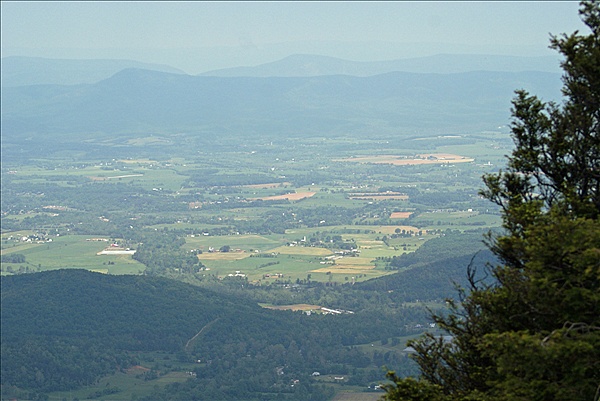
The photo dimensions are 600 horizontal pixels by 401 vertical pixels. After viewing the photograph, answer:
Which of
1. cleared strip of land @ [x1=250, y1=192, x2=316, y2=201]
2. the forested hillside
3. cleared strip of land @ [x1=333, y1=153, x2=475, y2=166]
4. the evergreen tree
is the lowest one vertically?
the forested hillside

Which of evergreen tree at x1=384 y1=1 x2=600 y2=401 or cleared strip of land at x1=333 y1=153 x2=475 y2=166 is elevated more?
evergreen tree at x1=384 y1=1 x2=600 y2=401

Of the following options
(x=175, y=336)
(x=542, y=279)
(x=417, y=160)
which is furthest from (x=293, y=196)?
(x=542, y=279)

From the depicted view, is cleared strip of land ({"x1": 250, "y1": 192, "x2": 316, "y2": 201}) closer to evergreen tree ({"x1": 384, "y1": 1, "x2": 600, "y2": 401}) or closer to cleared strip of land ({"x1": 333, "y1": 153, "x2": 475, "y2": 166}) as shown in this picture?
cleared strip of land ({"x1": 333, "y1": 153, "x2": 475, "y2": 166})

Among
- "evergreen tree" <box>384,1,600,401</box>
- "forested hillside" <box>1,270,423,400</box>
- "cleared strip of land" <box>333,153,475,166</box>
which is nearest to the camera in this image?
"evergreen tree" <box>384,1,600,401</box>

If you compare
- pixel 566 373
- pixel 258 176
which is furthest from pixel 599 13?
pixel 258 176

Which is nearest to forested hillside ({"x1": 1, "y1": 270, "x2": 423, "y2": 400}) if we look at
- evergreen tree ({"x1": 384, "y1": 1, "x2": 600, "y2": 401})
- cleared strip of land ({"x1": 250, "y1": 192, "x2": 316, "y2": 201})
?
evergreen tree ({"x1": 384, "y1": 1, "x2": 600, "y2": 401})

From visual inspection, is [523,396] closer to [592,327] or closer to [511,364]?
[511,364]

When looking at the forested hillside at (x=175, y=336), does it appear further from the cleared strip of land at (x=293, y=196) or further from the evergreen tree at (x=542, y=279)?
the cleared strip of land at (x=293, y=196)

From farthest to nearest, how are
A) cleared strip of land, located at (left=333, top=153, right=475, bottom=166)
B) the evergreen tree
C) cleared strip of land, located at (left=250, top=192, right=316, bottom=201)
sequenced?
cleared strip of land, located at (left=333, top=153, right=475, bottom=166) → cleared strip of land, located at (left=250, top=192, right=316, bottom=201) → the evergreen tree

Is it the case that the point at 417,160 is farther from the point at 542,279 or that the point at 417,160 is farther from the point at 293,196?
the point at 542,279
